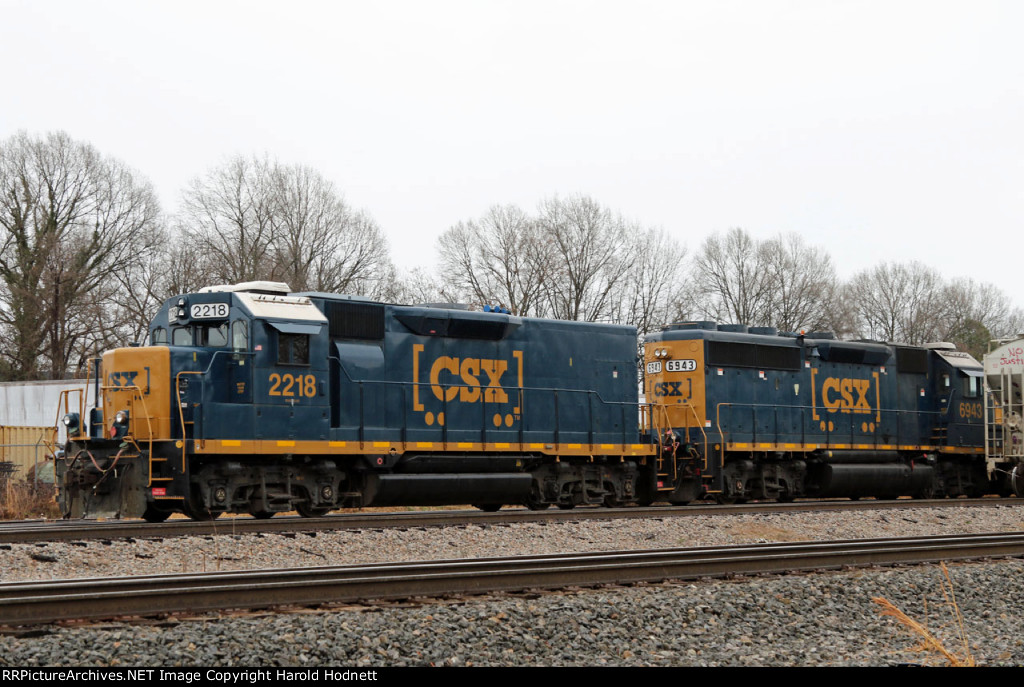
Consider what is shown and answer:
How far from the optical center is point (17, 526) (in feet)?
49.2

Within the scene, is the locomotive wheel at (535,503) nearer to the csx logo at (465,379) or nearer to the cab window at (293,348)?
the csx logo at (465,379)

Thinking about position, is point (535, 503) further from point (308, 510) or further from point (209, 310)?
point (209, 310)

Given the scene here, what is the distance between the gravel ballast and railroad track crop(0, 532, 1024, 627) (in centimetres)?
34

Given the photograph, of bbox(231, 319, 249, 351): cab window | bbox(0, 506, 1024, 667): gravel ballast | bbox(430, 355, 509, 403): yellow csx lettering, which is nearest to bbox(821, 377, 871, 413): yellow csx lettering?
bbox(430, 355, 509, 403): yellow csx lettering

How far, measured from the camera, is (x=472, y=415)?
17.7 meters

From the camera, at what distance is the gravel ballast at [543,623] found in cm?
630

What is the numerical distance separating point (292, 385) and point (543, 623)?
8856 mm

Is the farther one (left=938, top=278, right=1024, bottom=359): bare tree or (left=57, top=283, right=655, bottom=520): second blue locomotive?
(left=938, top=278, right=1024, bottom=359): bare tree

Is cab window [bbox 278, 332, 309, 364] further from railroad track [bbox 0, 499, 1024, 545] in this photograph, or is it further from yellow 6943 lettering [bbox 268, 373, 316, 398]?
railroad track [bbox 0, 499, 1024, 545]

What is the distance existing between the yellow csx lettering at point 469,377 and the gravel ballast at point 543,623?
17.2 feet

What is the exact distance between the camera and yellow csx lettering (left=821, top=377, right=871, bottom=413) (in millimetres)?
23188

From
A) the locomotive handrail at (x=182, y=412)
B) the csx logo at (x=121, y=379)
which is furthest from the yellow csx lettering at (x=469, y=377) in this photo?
the csx logo at (x=121, y=379)

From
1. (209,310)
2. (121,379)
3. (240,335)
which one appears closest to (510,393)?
(240,335)
